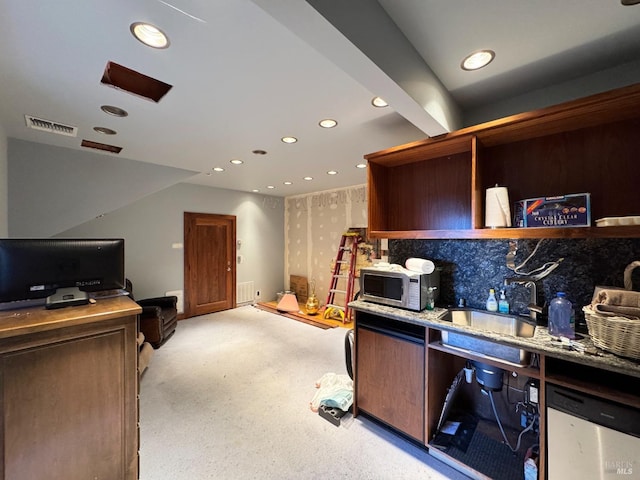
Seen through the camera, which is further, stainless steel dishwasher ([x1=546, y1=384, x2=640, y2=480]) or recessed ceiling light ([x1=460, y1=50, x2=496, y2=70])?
recessed ceiling light ([x1=460, y1=50, x2=496, y2=70])

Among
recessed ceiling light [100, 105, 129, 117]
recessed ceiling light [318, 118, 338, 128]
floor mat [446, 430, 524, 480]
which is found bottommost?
floor mat [446, 430, 524, 480]

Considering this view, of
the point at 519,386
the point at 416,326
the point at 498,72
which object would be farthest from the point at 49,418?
the point at 498,72

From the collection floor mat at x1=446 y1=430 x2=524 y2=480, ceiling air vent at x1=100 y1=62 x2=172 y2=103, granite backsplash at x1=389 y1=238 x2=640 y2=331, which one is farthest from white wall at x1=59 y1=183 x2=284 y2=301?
floor mat at x1=446 y1=430 x2=524 y2=480

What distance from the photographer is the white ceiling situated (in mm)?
1091

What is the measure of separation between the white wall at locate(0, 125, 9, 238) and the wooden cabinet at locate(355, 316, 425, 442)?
3341 millimetres

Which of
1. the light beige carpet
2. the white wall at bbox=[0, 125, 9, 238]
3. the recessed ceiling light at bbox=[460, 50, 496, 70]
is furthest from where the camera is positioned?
the white wall at bbox=[0, 125, 9, 238]

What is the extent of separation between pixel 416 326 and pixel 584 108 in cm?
163

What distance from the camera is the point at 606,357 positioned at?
1223 mm

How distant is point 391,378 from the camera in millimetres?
1925

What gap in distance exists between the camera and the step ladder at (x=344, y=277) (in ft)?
15.8

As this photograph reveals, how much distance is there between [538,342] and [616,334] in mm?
301

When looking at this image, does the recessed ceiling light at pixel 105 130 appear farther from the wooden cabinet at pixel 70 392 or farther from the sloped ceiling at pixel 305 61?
the wooden cabinet at pixel 70 392

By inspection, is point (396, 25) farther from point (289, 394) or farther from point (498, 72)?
point (289, 394)

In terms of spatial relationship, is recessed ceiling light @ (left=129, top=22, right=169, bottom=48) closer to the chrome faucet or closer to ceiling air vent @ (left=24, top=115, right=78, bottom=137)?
ceiling air vent @ (left=24, top=115, right=78, bottom=137)
